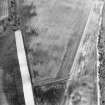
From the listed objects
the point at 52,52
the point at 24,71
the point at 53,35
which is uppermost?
the point at 53,35

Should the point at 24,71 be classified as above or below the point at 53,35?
below

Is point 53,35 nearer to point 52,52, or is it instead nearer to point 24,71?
point 52,52

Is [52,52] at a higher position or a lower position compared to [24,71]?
higher

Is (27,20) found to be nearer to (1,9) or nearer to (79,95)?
(1,9)

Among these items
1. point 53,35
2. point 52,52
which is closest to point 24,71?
point 52,52

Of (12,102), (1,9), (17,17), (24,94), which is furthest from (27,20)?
(12,102)
